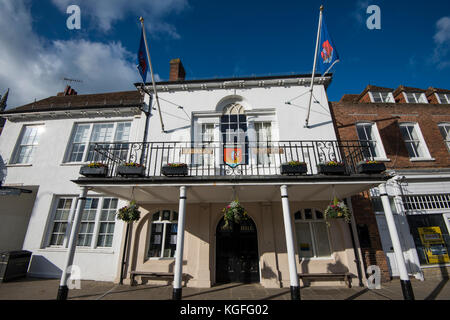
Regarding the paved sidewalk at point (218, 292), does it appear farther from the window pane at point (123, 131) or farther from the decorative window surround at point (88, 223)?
the window pane at point (123, 131)

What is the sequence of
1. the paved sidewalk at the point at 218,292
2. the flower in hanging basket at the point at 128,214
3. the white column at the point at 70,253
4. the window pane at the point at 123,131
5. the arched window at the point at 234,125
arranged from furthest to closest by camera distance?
the window pane at the point at 123,131 → the arched window at the point at 234,125 → the flower in hanging basket at the point at 128,214 → the paved sidewalk at the point at 218,292 → the white column at the point at 70,253

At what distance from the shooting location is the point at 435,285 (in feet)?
20.4

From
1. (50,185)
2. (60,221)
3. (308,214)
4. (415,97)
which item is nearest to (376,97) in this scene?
(415,97)

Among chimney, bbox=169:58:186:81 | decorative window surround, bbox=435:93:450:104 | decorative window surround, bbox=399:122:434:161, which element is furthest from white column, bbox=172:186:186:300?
decorative window surround, bbox=435:93:450:104

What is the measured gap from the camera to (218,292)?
584 centimetres

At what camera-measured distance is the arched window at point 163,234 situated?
7176 millimetres

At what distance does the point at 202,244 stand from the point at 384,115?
1024 centimetres

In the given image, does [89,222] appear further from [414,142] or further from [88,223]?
[414,142]

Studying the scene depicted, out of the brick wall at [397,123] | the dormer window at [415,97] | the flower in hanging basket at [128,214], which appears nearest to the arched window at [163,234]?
the flower in hanging basket at [128,214]

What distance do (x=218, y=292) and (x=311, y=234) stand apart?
403 cm

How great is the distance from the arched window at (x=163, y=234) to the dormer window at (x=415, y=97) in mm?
13597
